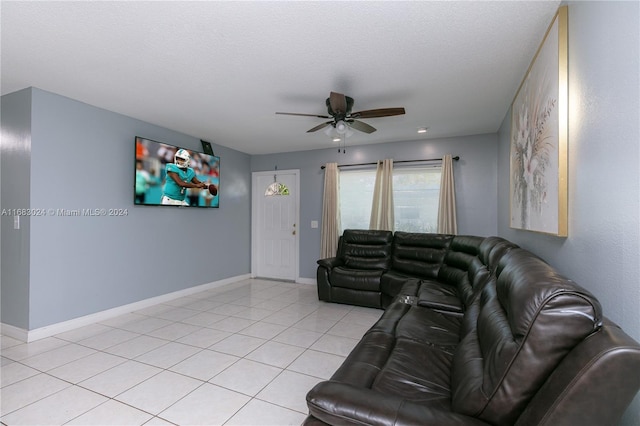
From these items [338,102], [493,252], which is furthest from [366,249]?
[338,102]

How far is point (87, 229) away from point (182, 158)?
59.5 inches

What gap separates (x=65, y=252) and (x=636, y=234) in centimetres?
444

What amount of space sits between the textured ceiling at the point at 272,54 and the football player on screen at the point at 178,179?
2.44 ft

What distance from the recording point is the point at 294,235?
5.77 metres

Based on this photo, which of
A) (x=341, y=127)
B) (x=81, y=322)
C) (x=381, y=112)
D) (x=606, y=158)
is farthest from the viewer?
Answer: (x=81, y=322)

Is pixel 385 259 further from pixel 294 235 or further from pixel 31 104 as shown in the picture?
pixel 31 104

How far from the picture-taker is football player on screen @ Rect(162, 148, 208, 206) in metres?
4.16

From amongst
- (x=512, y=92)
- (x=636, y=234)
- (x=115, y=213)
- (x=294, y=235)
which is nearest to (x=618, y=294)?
(x=636, y=234)

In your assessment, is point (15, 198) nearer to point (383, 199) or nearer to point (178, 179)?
point (178, 179)

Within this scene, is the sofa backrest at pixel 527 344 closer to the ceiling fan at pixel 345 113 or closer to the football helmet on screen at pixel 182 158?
the ceiling fan at pixel 345 113

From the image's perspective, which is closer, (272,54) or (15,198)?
(272,54)

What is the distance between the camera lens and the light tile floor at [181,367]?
1.88 metres

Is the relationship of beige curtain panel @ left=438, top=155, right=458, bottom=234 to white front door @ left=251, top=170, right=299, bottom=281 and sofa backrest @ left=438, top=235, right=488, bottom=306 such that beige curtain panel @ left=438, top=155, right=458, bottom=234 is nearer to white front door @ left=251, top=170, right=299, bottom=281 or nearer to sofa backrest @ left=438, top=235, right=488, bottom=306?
sofa backrest @ left=438, top=235, right=488, bottom=306

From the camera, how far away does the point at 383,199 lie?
16.2 feet
